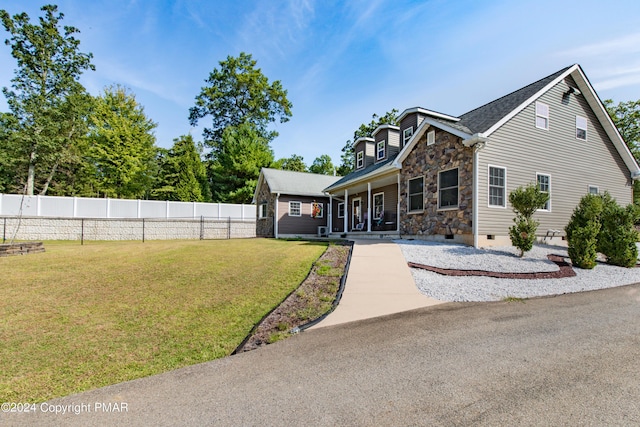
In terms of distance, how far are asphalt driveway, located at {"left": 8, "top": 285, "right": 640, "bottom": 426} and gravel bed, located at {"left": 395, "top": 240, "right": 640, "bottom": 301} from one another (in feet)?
6.27

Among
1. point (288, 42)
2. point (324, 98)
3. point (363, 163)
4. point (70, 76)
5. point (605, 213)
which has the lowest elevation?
point (605, 213)

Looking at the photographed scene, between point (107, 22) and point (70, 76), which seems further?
point (70, 76)

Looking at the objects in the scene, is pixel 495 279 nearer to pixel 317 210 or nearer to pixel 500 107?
pixel 500 107

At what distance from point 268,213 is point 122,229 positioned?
883 centimetres

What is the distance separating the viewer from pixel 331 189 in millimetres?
18812

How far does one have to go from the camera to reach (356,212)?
63.2 ft

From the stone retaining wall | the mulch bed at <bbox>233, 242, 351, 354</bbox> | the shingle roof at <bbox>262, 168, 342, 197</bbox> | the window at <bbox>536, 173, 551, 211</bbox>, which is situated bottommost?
the mulch bed at <bbox>233, 242, 351, 354</bbox>

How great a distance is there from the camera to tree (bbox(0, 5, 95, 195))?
2358 cm

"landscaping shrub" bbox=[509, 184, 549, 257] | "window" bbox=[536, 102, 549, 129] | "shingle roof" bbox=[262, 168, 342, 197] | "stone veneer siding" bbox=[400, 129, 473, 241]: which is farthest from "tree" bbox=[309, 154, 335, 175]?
"landscaping shrub" bbox=[509, 184, 549, 257]

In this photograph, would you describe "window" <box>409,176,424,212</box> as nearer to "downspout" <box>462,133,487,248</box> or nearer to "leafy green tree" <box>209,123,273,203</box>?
"downspout" <box>462,133,487,248</box>

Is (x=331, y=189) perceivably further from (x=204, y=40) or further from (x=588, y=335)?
(x=588, y=335)

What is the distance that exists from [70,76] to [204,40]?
72.0 feet

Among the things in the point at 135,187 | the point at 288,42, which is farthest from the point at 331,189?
the point at 135,187

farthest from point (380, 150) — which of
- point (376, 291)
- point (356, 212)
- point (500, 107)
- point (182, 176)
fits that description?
point (182, 176)
